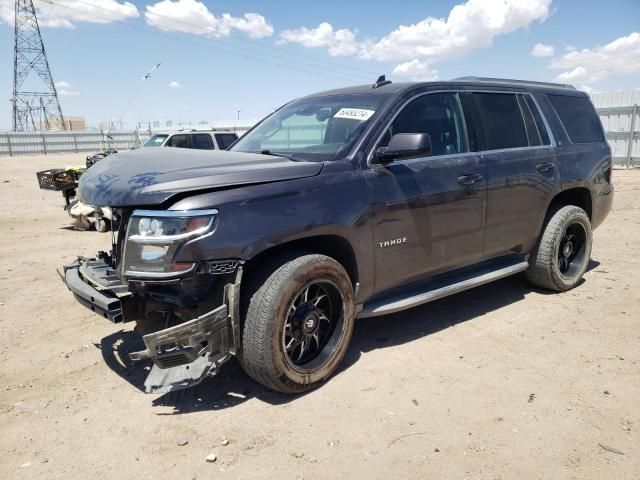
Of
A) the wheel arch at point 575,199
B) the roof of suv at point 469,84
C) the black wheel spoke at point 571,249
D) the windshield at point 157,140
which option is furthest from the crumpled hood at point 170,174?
the windshield at point 157,140

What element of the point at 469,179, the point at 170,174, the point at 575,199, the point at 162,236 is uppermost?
the point at 170,174

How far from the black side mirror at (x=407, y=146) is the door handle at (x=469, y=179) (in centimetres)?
73

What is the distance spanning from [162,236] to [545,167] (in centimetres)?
360

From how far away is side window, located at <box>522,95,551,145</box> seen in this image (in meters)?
4.74

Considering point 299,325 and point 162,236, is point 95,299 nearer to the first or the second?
point 162,236

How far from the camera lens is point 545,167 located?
4.65 m

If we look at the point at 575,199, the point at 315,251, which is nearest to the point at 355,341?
the point at 315,251

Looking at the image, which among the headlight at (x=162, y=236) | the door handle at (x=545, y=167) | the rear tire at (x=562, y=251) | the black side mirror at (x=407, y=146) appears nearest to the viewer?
the headlight at (x=162, y=236)

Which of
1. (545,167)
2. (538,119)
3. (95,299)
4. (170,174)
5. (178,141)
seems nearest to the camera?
(170,174)

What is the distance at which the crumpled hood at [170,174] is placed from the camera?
2736mm

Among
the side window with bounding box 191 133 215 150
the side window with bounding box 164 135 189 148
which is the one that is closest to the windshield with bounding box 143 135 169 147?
the side window with bounding box 164 135 189 148

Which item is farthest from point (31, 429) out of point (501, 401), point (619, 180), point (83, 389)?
point (619, 180)

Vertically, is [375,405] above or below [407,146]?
below

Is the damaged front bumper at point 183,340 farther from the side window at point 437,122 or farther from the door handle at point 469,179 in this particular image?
the door handle at point 469,179
